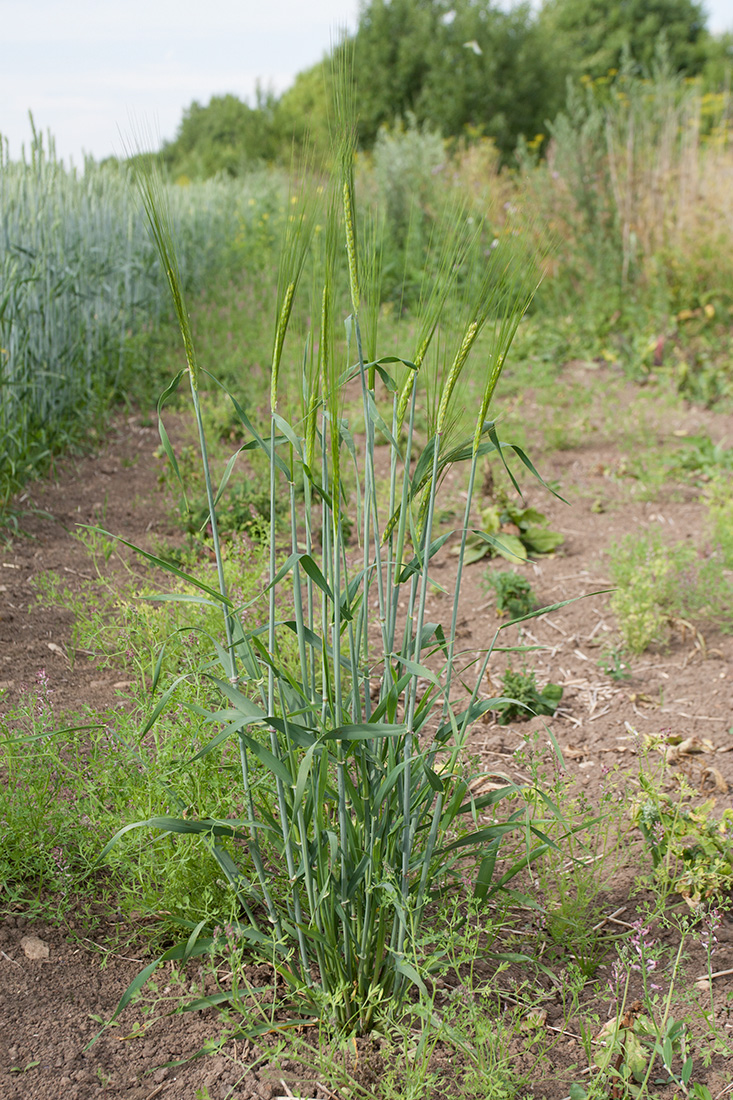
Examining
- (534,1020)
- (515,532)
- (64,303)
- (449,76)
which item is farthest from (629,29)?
(534,1020)

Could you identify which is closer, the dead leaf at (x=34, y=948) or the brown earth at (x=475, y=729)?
the brown earth at (x=475, y=729)

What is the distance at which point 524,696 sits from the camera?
2.61 metres

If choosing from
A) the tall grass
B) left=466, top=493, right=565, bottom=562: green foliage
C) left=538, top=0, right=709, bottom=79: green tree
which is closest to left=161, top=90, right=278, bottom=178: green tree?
the tall grass

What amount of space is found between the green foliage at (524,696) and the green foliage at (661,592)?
48 centimetres

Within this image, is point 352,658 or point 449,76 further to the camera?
point 449,76

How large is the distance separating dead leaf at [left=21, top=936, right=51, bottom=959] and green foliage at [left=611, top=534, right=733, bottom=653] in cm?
218

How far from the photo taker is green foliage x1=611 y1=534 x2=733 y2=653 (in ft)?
9.88

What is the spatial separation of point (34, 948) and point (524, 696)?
5.14 feet

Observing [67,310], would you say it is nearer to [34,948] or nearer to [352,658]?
[34,948]

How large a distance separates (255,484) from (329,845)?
2880mm

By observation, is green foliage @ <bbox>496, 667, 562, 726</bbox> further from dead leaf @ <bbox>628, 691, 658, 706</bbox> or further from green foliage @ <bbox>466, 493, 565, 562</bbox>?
green foliage @ <bbox>466, 493, 565, 562</bbox>

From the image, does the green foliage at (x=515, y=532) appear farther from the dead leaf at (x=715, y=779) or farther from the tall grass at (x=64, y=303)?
the tall grass at (x=64, y=303)

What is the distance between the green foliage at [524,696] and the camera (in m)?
2.59

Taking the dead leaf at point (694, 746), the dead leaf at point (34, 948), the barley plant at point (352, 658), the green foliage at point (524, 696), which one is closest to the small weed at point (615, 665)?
the green foliage at point (524, 696)
